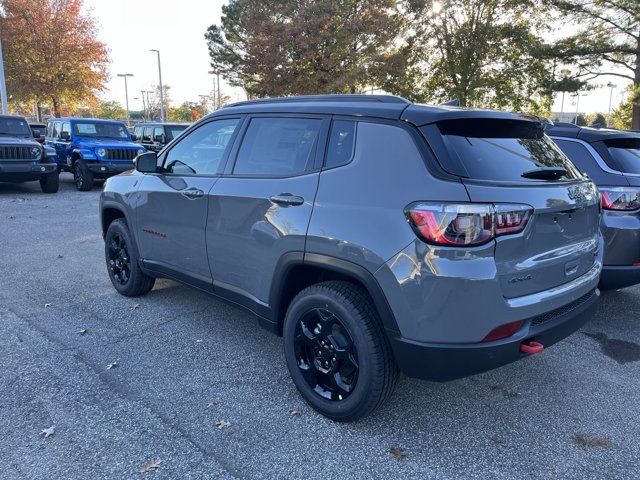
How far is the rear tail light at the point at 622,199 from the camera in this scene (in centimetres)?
401

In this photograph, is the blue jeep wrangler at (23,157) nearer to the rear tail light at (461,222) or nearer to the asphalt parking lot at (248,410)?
the asphalt parking lot at (248,410)

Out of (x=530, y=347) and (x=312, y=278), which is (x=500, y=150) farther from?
(x=312, y=278)

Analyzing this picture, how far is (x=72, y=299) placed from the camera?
15.6 ft

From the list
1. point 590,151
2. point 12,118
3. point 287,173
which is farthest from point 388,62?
point 287,173

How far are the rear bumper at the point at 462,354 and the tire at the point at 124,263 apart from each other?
2.99 meters

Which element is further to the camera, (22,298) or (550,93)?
(550,93)

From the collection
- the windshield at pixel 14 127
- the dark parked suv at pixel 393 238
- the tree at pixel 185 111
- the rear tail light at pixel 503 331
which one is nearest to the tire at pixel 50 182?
the windshield at pixel 14 127

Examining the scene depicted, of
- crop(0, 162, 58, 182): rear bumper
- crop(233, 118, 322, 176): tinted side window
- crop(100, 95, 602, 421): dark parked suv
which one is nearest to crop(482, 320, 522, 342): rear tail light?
crop(100, 95, 602, 421): dark parked suv

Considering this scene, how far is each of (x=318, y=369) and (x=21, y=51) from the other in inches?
1092

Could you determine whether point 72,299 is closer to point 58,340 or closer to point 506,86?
point 58,340

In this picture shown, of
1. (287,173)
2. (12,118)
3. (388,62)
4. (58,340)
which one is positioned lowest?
(58,340)

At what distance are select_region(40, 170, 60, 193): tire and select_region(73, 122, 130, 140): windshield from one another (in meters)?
1.58

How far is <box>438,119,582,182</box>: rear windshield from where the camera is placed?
2434 millimetres

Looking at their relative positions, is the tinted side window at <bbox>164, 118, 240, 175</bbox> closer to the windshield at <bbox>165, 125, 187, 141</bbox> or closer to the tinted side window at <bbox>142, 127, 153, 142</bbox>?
the windshield at <bbox>165, 125, 187, 141</bbox>
